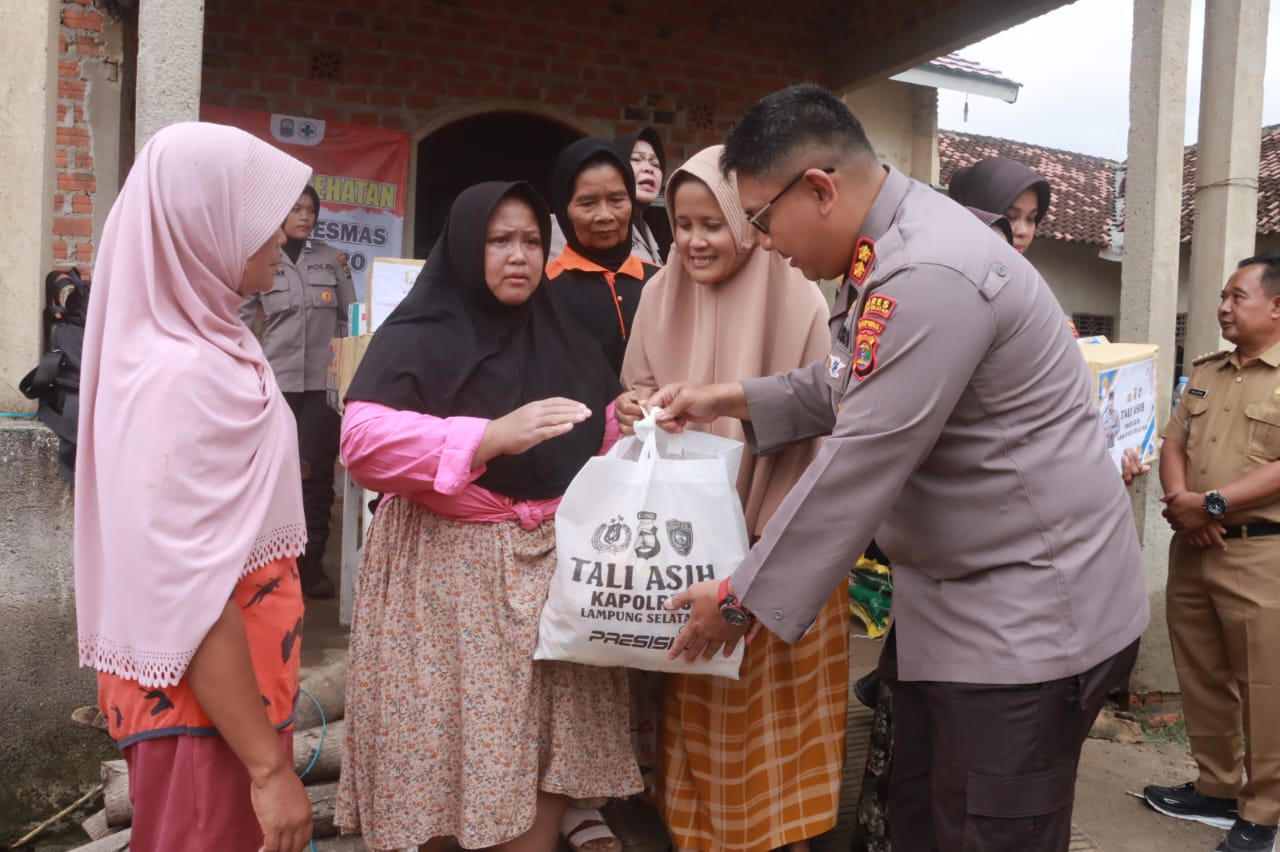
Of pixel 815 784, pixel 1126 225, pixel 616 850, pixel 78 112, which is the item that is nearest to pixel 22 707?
pixel 616 850

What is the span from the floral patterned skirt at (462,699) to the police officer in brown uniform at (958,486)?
1.88 ft

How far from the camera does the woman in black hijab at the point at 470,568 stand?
2.10 meters

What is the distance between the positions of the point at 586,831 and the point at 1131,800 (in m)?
2.56

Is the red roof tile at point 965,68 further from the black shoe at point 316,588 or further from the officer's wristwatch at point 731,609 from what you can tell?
the officer's wristwatch at point 731,609

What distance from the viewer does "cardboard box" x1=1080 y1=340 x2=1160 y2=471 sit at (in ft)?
10.9

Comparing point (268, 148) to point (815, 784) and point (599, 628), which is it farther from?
point (815, 784)

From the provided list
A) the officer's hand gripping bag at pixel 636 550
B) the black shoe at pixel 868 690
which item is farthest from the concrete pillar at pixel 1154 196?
the officer's hand gripping bag at pixel 636 550

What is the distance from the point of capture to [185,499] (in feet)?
4.80

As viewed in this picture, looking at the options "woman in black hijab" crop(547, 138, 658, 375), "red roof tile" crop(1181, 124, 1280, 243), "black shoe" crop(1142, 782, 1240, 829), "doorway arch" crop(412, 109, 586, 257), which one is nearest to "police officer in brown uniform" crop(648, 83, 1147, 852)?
"woman in black hijab" crop(547, 138, 658, 375)

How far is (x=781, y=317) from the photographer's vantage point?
2453 mm

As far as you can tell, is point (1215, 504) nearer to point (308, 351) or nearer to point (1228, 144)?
point (1228, 144)

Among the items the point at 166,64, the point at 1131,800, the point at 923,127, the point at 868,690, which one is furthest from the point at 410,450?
the point at 923,127

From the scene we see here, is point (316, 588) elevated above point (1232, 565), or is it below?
below

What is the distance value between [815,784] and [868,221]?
146cm
